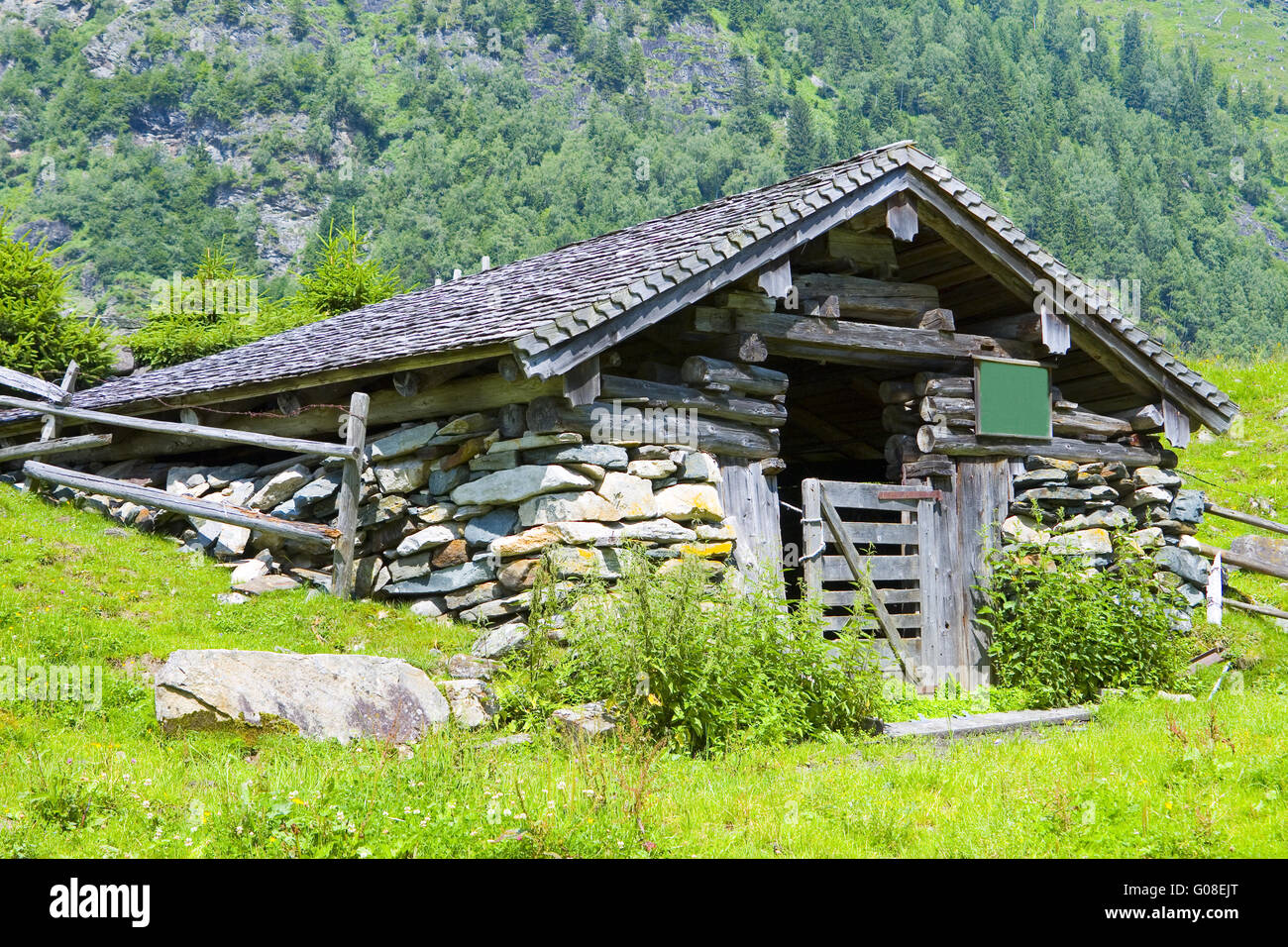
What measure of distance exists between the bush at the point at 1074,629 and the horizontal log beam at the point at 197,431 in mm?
6104

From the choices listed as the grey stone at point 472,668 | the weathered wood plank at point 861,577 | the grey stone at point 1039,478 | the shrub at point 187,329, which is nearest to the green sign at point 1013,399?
the grey stone at point 1039,478

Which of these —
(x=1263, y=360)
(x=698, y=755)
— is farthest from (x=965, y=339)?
(x=1263, y=360)

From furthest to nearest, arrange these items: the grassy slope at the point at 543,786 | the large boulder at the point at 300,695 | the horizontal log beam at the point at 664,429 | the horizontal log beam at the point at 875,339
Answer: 1. the horizontal log beam at the point at 875,339
2. the horizontal log beam at the point at 664,429
3. the large boulder at the point at 300,695
4. the grassy slope at the point at 543,786

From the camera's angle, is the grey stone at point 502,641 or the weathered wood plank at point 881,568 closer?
the grey stone at point 502,641

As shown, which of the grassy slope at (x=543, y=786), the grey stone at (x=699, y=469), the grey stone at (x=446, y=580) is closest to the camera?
the grassy slope at (x=543, y=786)

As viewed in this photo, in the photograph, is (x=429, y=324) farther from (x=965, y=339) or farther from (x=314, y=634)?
(x=965, y=339)

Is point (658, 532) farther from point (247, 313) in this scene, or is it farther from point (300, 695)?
point (247, 313)

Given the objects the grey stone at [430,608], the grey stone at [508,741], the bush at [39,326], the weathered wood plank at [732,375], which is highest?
the bush at [39,326]

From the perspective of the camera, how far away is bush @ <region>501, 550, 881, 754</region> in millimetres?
7207

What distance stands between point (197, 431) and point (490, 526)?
3371mm

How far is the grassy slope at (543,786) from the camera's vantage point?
15.4 feet

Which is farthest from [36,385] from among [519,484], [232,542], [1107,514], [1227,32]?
[1227,32]

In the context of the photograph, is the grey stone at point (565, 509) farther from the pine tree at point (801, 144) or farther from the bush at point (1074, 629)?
the pine tree at point (801, 144)

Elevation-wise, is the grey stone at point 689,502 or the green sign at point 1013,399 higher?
the green sign at point 1013,399
